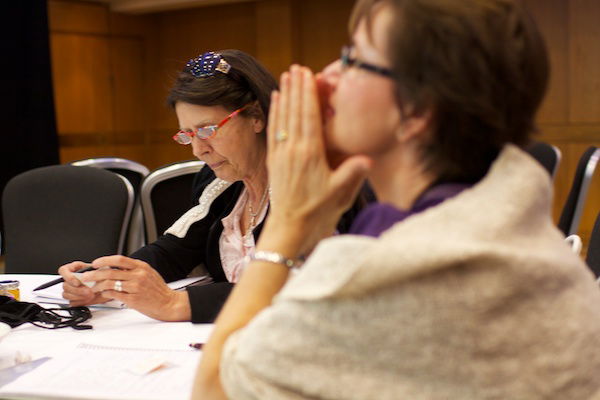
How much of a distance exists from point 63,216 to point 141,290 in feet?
4.10

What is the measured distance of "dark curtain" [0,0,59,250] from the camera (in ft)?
24.1

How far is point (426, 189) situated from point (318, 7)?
7638 millimetres

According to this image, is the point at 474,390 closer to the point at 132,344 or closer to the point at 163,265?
the point at 132,344

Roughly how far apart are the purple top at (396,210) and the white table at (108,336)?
2.42 ft

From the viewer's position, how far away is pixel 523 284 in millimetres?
848

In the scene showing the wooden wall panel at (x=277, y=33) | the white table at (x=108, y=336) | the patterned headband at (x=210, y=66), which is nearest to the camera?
the white table at (x=108, y=336)

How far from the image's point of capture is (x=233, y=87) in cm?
213

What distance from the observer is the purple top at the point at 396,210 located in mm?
920

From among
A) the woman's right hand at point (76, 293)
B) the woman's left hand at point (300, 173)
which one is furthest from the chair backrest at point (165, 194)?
the woman's left hand at point (300, 173)

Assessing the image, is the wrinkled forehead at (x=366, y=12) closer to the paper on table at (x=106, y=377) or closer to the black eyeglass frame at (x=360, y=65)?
the black eyeglass frame at (x=360, y=65)

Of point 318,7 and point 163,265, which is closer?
point 163,265

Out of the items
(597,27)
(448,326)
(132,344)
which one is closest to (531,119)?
(448,326)

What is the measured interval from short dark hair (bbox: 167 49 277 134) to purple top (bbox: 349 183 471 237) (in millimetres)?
1182

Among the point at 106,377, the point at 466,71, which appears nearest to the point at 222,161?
the point at 106,377
